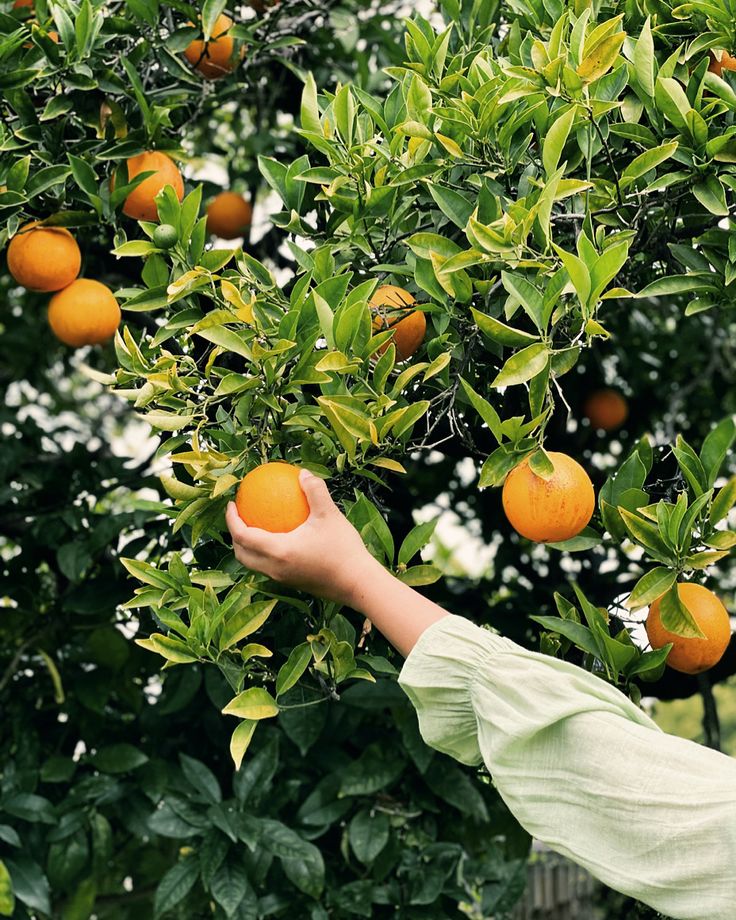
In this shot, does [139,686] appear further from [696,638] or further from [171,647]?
[696,638]

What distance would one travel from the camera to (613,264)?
113 centimetres

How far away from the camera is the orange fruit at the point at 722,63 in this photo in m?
1.48

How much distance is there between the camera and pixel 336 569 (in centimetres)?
108

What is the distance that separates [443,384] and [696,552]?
1.20 feet

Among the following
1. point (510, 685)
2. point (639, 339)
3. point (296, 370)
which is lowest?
point (639, 339)

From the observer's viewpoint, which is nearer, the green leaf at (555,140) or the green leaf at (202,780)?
the green leaf at (555,140)

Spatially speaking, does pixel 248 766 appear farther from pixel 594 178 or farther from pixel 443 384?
pixel 594 178

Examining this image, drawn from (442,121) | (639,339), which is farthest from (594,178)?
(639,339)

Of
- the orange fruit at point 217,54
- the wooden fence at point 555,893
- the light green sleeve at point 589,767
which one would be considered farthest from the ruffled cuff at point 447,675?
the wooden fence at point 555,893

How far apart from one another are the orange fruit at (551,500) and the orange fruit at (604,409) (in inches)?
56.7

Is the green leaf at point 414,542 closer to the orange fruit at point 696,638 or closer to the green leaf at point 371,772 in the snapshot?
the orange fruit at point 696,638

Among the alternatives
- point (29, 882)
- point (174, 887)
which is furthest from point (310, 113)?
point (29, 882)

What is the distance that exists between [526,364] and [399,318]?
0.85ft

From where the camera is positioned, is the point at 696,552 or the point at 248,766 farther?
the point at 248,766
